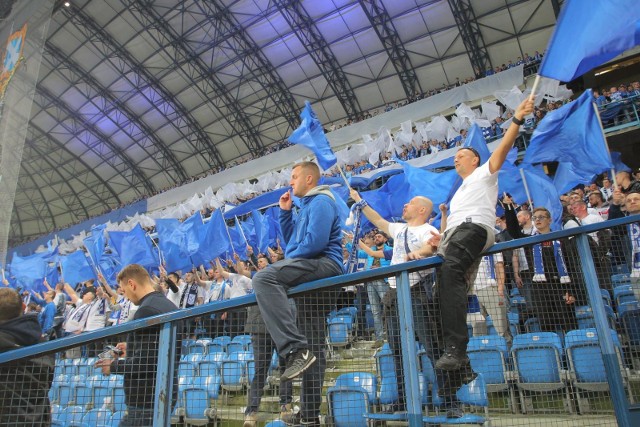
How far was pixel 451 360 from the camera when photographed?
2.68m

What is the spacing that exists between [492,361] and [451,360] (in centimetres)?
82

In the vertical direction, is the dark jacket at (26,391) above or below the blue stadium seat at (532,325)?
below

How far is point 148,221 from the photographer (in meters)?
23.2

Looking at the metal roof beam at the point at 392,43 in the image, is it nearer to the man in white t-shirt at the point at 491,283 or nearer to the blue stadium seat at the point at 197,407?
the man in white t-shirt at the point at 491,283

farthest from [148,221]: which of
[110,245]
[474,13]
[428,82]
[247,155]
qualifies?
[474,13]

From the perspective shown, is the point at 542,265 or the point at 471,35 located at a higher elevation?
the point at 471,35

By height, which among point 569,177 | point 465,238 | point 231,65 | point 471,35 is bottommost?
point 465,238

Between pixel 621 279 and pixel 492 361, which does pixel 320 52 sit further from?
pixel 492 361

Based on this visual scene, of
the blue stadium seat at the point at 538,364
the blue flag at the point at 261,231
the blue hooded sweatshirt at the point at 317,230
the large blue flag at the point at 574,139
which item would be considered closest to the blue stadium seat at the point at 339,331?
the blue hooded sweatshirt at the point at 317,230

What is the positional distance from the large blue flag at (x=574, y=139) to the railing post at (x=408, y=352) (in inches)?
180

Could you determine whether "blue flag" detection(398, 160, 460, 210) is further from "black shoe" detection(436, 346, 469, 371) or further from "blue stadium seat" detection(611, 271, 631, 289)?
"black shoe" detection(436, 346, 469, 371)

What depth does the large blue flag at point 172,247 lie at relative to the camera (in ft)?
37.4

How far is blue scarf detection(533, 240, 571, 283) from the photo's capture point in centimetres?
312

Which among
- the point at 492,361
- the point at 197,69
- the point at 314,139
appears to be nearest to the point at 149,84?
the point at 197,69
